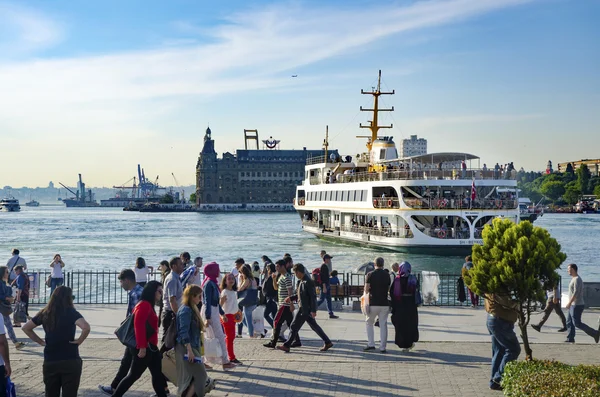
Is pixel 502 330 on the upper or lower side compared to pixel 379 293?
lower

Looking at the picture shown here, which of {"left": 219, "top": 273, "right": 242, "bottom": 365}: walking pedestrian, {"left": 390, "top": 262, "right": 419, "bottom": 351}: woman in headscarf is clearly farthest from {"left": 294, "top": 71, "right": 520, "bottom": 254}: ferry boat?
{"left": 219, "top": 273, "right": 242, "bottom": 365}: walking pedestrian

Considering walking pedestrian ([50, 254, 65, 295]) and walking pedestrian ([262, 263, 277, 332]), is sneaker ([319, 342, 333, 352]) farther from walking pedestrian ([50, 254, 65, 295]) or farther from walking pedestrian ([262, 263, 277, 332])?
walking pedestrian ([50, 254, 65, 295])

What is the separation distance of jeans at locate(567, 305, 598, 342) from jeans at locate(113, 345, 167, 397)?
7897 millimetres

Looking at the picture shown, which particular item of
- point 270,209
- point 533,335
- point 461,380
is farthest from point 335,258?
point 270,209

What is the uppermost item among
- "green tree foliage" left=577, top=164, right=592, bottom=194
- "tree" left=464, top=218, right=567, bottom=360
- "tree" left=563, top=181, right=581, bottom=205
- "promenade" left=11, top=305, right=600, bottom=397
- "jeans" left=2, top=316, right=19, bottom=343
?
"green tree foliage" left=577, top=164, right=592, bottom=194

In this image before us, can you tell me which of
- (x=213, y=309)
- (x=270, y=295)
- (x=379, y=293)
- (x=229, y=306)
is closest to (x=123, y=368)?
(x=213, y=309)

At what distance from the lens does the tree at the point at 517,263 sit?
10062 mm

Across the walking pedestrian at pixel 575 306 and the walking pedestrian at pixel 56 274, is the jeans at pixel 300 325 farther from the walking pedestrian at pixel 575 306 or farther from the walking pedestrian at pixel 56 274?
the walking pedestrian at pixel 56 274

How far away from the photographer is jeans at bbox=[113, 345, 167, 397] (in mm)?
9219

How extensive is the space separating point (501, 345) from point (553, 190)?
198m

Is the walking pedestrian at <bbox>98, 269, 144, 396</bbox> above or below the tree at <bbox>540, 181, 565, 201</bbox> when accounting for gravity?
below

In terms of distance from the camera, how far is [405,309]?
12.8m

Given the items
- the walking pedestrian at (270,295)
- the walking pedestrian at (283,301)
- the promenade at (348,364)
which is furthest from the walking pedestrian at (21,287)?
the walking pedestrian at (283,301)

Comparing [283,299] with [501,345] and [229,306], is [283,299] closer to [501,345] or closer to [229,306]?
[229,306]
